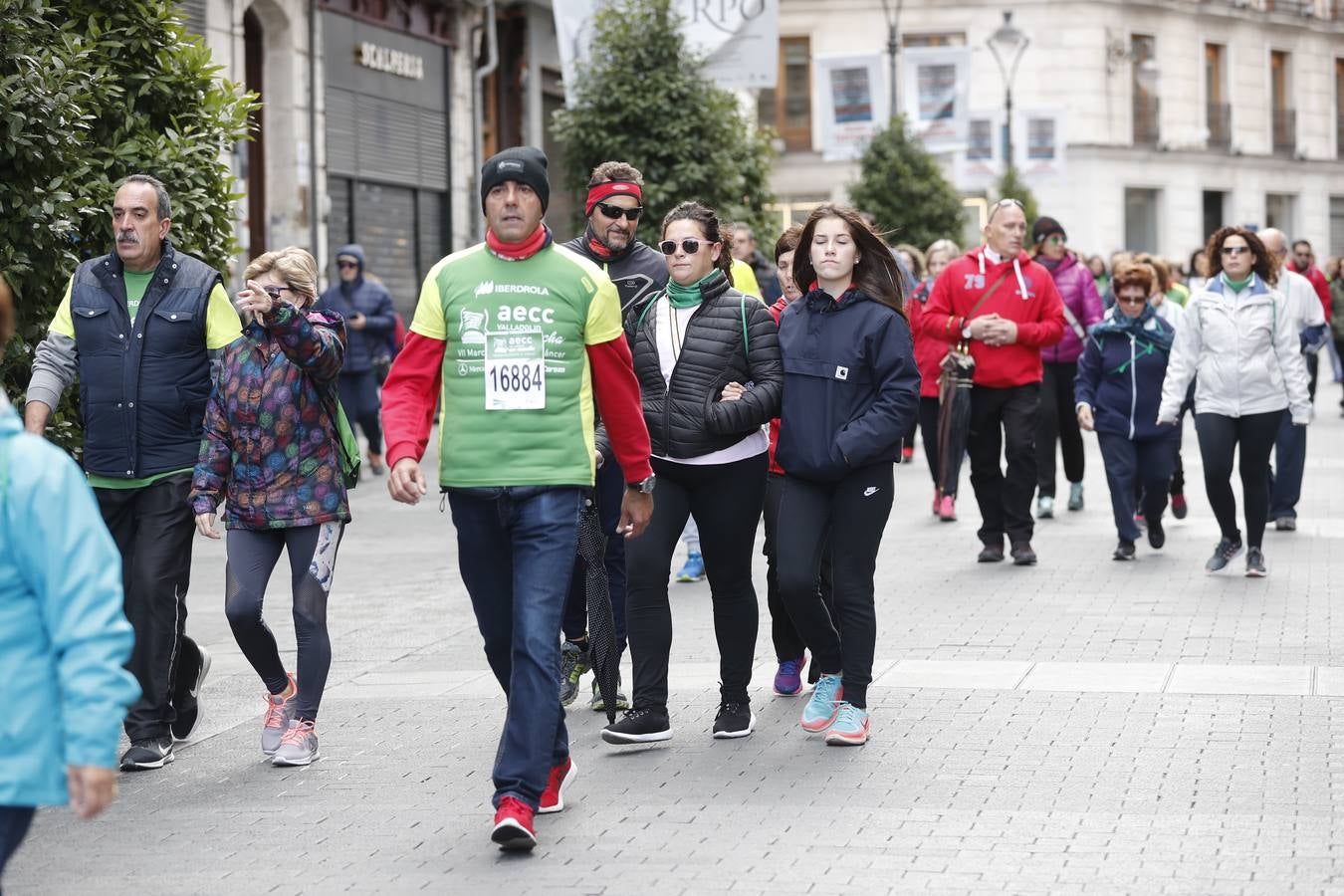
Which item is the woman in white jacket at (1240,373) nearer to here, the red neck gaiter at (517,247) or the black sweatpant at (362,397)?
the red neck gaiter at (517,247)

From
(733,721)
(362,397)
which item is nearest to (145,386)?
(733,721)

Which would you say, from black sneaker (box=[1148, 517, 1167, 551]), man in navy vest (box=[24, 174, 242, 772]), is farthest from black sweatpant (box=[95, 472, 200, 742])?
black sneaker (box=[1148, 517, 1167, 551])

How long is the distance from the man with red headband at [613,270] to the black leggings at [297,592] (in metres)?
1.09

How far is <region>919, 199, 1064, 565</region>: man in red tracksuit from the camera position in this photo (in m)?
12.1

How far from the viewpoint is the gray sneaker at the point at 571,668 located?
8.06 metres

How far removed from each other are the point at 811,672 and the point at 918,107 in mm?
25067

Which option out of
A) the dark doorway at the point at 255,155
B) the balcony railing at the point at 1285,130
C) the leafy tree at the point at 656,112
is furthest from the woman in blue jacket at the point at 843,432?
the balcony railing at the point at 1285,130

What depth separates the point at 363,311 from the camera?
60.1 feet

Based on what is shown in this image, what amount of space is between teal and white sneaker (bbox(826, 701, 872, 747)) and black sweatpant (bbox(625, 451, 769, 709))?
1.23ft

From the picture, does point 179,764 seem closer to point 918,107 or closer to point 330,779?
point 330,779

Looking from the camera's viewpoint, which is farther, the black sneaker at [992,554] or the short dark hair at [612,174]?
the black sneaker at [992,554]

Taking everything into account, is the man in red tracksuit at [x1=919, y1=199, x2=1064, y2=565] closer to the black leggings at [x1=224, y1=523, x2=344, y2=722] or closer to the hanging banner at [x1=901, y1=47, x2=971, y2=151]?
the black leggings at [x1=224, y1=523, x2=344, y2=722]

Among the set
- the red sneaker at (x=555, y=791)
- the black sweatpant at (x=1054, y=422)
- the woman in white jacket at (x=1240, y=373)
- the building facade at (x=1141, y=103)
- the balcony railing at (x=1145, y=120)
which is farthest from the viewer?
the balcony railing at (x=1145, y=120)

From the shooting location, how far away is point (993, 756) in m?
6.87
